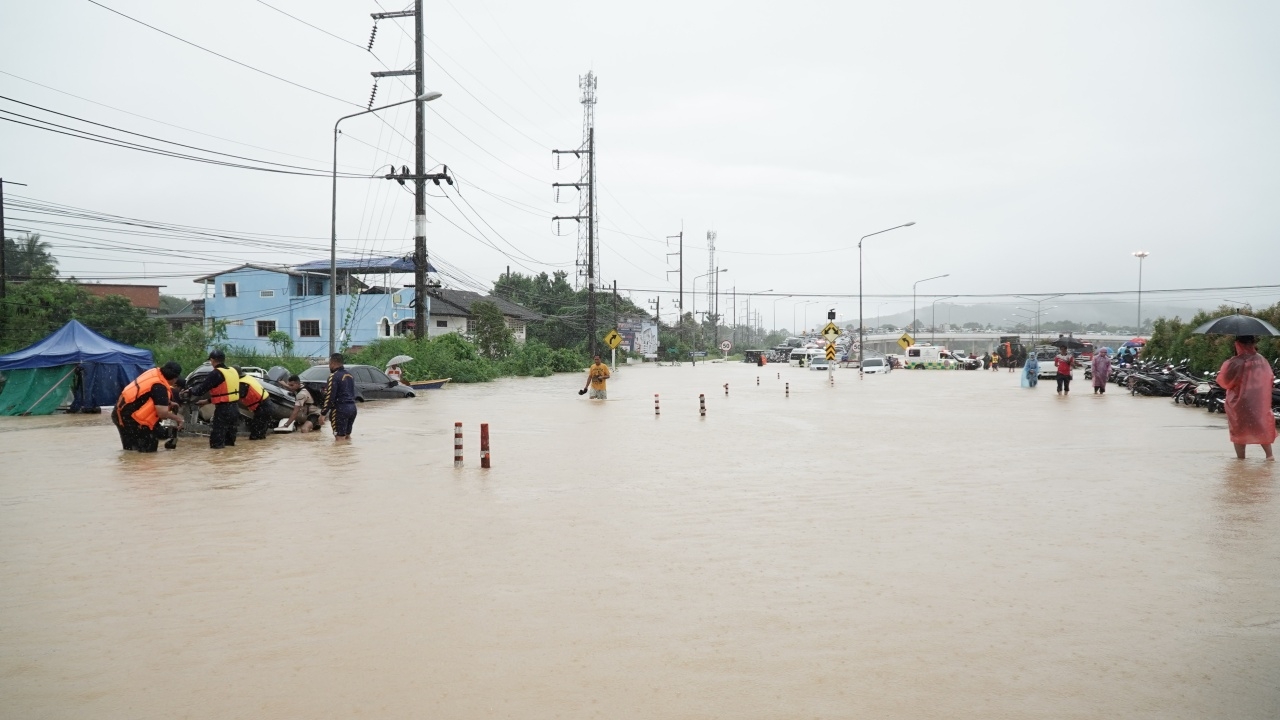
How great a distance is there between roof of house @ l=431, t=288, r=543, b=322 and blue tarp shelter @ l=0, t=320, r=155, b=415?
30.7 metres

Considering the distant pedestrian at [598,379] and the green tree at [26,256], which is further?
the green tree at [26,256]

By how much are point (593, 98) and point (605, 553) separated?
2037 inches

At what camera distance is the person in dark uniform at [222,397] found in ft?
51.7

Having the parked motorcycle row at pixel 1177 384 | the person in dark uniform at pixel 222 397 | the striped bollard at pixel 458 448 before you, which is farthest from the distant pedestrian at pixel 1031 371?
the person in dark uniform at pixel 222 397

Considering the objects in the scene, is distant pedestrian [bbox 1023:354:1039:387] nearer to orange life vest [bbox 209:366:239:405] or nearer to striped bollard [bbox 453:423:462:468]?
striped bollard [bbox 453:423:462:468]

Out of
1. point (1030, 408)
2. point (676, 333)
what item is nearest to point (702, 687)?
point (1030, 408)

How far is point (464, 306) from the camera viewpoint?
213 ft

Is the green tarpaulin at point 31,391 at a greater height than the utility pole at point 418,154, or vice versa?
the utility pole at point 418,154

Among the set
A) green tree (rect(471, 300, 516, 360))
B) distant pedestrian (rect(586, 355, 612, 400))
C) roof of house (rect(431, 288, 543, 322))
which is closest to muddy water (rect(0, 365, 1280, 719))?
distant pedestrian (rect(586, 355, 612, 400))

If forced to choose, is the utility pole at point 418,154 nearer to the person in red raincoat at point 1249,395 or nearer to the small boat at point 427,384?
the small boat at point 427,384

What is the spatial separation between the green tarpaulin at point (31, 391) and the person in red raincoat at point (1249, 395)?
25.9 m

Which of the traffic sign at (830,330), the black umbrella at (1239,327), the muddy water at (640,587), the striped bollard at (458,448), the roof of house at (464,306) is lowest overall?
the muddy water at (640,587)

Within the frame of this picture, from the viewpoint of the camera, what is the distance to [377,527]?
30.3 ft

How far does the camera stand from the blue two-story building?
5350cm
